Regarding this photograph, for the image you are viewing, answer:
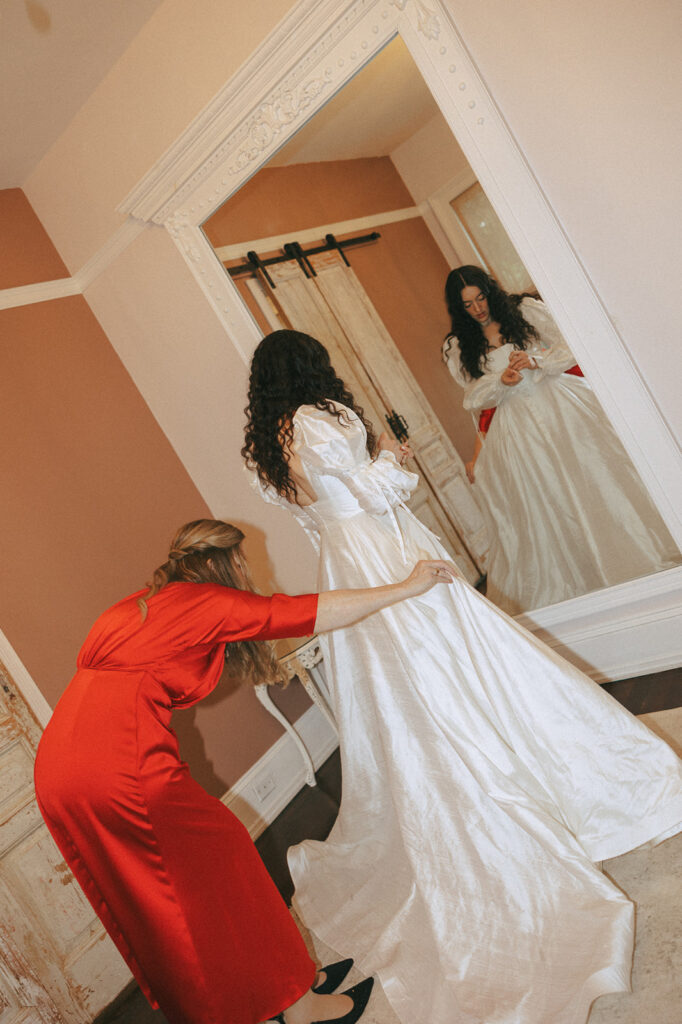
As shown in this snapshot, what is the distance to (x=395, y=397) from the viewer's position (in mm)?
2967

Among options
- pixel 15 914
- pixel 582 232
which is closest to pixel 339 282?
pixel 582 232

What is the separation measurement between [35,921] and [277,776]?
4.36 ft

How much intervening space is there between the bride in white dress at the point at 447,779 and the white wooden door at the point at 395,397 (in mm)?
397

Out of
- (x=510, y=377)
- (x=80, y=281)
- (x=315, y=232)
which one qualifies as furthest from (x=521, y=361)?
(x=80, y=281)

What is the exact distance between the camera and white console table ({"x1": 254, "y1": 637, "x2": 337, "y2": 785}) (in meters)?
3.44

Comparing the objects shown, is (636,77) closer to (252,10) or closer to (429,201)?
(429,201)

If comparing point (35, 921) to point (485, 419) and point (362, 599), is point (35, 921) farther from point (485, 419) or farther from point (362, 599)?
point (485, 419)

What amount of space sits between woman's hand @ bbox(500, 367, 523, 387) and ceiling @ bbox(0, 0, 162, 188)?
2099 mm

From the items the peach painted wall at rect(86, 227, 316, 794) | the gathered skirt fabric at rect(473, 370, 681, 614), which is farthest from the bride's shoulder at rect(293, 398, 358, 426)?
the peach painted wall at rect(86, 227, 316, 794)

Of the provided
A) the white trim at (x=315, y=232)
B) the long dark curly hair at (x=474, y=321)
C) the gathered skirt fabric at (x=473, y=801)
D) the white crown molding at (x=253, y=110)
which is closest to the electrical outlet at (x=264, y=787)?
the gathered skirt fabric at (x=473, y=801)

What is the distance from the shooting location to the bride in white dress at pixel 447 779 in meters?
1.83

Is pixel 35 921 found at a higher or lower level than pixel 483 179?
lower

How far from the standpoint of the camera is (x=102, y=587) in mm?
3443

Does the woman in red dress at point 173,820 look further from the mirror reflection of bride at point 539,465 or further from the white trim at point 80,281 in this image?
the white trim at point 80,281
